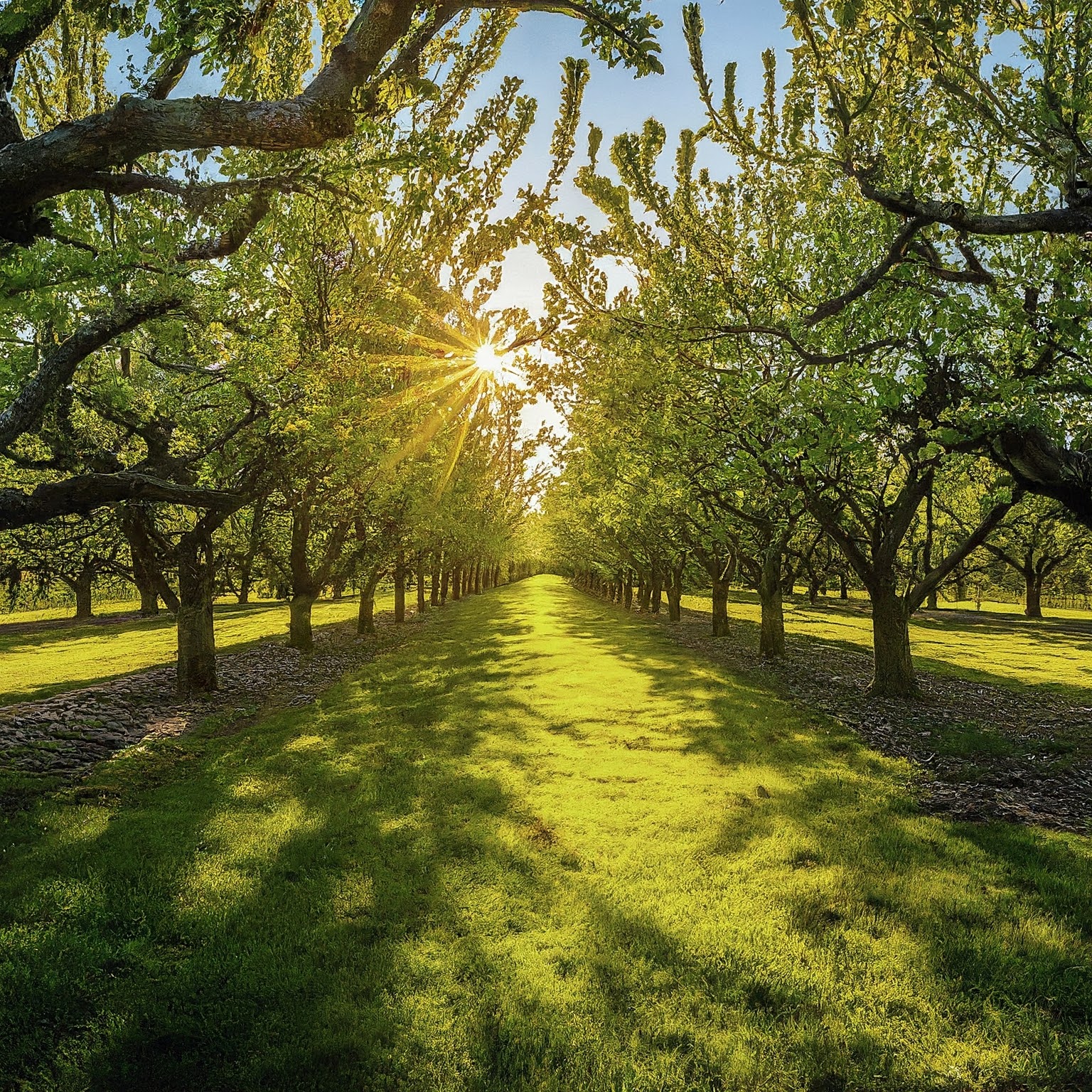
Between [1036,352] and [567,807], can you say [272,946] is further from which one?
[1036,352]

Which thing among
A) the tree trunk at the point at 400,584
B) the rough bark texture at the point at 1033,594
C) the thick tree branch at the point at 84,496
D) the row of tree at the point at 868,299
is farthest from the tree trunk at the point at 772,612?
the rough bark texture at the point at 1033,594

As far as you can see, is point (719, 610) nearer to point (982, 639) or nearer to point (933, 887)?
point (982, 639)

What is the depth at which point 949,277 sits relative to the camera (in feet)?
30.6

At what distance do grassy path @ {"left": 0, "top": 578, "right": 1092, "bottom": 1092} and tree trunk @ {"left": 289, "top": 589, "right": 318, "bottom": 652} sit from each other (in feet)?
52.5

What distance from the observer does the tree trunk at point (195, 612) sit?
1989 centimetres

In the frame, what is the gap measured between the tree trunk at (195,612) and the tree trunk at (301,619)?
843 centimetres

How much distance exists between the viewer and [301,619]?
2986cm

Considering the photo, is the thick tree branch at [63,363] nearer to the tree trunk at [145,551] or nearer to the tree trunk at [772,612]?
the tree trunk at [145,551]

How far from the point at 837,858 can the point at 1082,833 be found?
496cm

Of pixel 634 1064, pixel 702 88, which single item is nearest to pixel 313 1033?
pixel 634 1064

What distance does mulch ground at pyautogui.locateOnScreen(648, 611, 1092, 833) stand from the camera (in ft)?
38.7

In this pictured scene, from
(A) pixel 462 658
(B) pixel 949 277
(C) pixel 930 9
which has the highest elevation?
(C) pixel 930 9

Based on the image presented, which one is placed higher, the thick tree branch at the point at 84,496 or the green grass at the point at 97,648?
the thick tree branch at the point at 84,496

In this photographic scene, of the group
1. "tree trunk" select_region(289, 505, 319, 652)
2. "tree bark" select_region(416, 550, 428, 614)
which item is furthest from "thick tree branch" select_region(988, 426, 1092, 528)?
"tree bark" select_region(416, 550, 428, 614)
